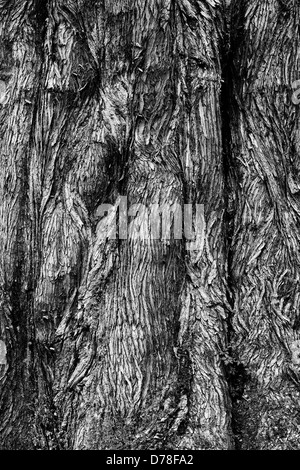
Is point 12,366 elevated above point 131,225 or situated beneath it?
situated beneath

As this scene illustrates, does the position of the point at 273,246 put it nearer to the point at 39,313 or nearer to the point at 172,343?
the point at 172,343

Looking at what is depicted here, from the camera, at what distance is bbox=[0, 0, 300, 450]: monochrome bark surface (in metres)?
3.87

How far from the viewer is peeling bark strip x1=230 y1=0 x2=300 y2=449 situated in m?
3.96

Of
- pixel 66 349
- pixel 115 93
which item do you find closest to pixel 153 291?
pixel 66 349

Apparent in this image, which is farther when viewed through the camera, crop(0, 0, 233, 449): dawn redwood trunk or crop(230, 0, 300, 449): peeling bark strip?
crop(230, 0, 300, 449): peeling bark strip

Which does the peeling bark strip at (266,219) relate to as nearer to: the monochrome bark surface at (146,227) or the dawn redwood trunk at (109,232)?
the monochrome bark surface at (146,227)

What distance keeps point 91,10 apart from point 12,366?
222cm

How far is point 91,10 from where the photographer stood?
4.08 metres

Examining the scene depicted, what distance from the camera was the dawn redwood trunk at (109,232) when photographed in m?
3.85

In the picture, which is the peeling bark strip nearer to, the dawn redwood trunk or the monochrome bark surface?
the monochrome bark surface

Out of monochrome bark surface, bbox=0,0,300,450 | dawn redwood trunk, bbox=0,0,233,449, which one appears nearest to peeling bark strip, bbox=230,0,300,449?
monochrome bark surface, bbox=0,0,300,450

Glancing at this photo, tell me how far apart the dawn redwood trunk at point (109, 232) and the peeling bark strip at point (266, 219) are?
0.16 meters
